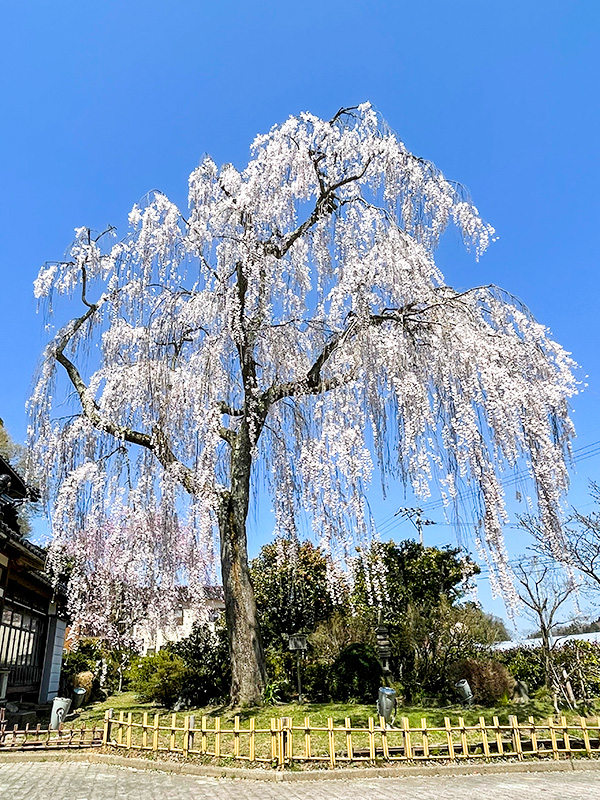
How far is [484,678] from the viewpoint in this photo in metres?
12.3

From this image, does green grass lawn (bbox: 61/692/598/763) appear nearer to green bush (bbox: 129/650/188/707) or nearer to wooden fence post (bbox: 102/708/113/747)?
wooden fence post (bbox: 102/708/113/747)

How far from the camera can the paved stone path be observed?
16.9 feet

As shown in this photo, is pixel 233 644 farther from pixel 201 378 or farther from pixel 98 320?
pixel 98 320

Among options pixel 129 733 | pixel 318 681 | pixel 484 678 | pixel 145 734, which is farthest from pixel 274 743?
pixel 484 678

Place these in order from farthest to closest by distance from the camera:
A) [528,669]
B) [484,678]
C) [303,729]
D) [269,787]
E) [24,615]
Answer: [528,669]
[484,678]
[24,615]
[303,729]
[269,787]

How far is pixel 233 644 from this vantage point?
9.20 metres

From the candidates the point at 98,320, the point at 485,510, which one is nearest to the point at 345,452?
the point at 485,510

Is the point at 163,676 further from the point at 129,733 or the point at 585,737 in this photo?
the point at 585,737

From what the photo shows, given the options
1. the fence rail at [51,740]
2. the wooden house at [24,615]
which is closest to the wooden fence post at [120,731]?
the fence rail at [51,740]

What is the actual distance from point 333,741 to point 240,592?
11.3 feet

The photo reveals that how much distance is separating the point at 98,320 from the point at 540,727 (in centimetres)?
912

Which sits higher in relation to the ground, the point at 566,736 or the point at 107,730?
the point at 107,730

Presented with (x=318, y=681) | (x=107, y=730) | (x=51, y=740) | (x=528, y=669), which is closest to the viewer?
(x=51, y=740)

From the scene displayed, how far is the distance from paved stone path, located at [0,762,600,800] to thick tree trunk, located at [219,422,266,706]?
2.81 metres
